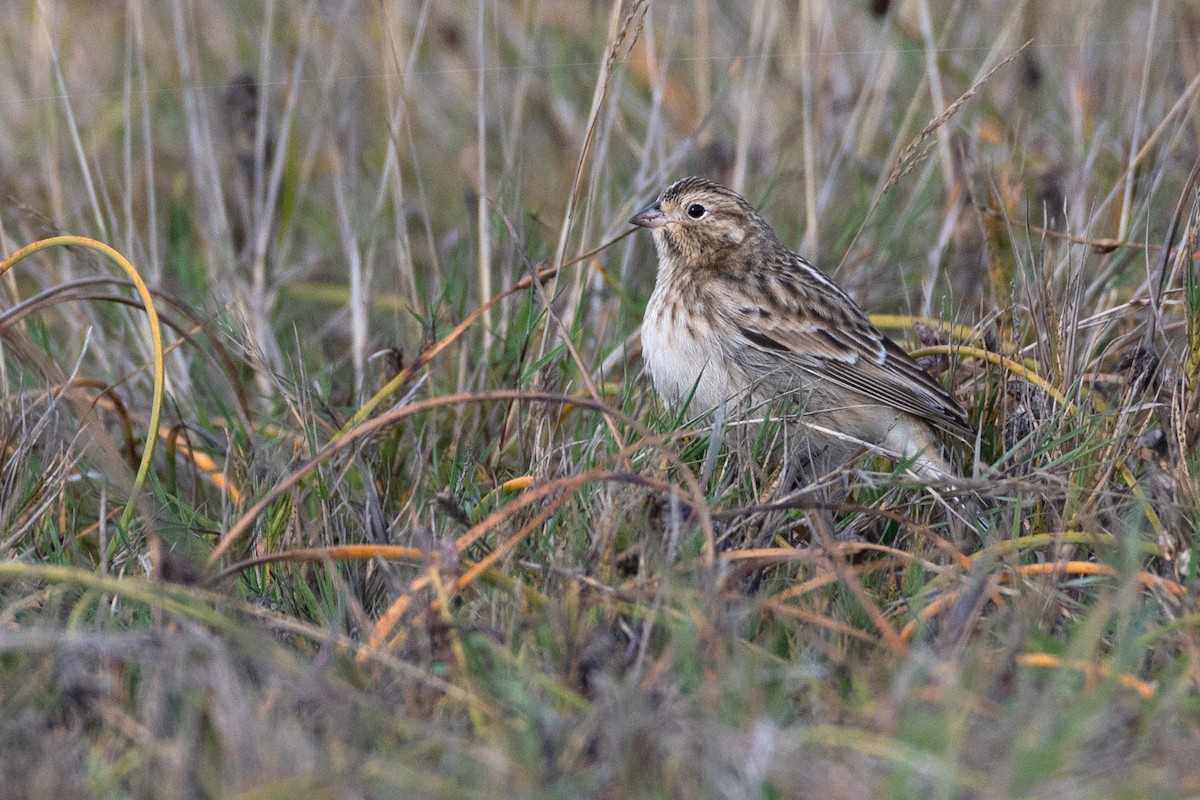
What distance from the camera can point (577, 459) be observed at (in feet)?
12.7

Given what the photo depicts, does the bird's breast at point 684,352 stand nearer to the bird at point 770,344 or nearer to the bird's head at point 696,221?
the bird at point 770,344

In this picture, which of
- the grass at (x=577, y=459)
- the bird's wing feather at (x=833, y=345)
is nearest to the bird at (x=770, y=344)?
the bird's wing feather at (x=833, y=345)

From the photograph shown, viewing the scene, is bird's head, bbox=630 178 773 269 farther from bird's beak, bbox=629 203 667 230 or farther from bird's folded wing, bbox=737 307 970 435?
bird's folded wing, bbox=737 307 970 435

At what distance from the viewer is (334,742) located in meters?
2.26

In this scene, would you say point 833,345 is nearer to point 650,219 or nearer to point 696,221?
point 696,221

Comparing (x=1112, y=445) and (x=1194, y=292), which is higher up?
(x=1194, y=292)

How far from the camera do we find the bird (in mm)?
4234

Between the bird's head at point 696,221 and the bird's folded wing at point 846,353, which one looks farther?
the bird's head at point 696,221

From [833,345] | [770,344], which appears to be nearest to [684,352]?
[770,344]

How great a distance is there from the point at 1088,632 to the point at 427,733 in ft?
3.47

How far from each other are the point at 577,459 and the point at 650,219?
1.19 meters

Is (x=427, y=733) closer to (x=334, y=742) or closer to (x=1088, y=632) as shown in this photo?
(x=334, y=742)

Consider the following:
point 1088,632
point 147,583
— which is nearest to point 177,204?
point 147,583

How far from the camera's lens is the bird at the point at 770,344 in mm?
4234
